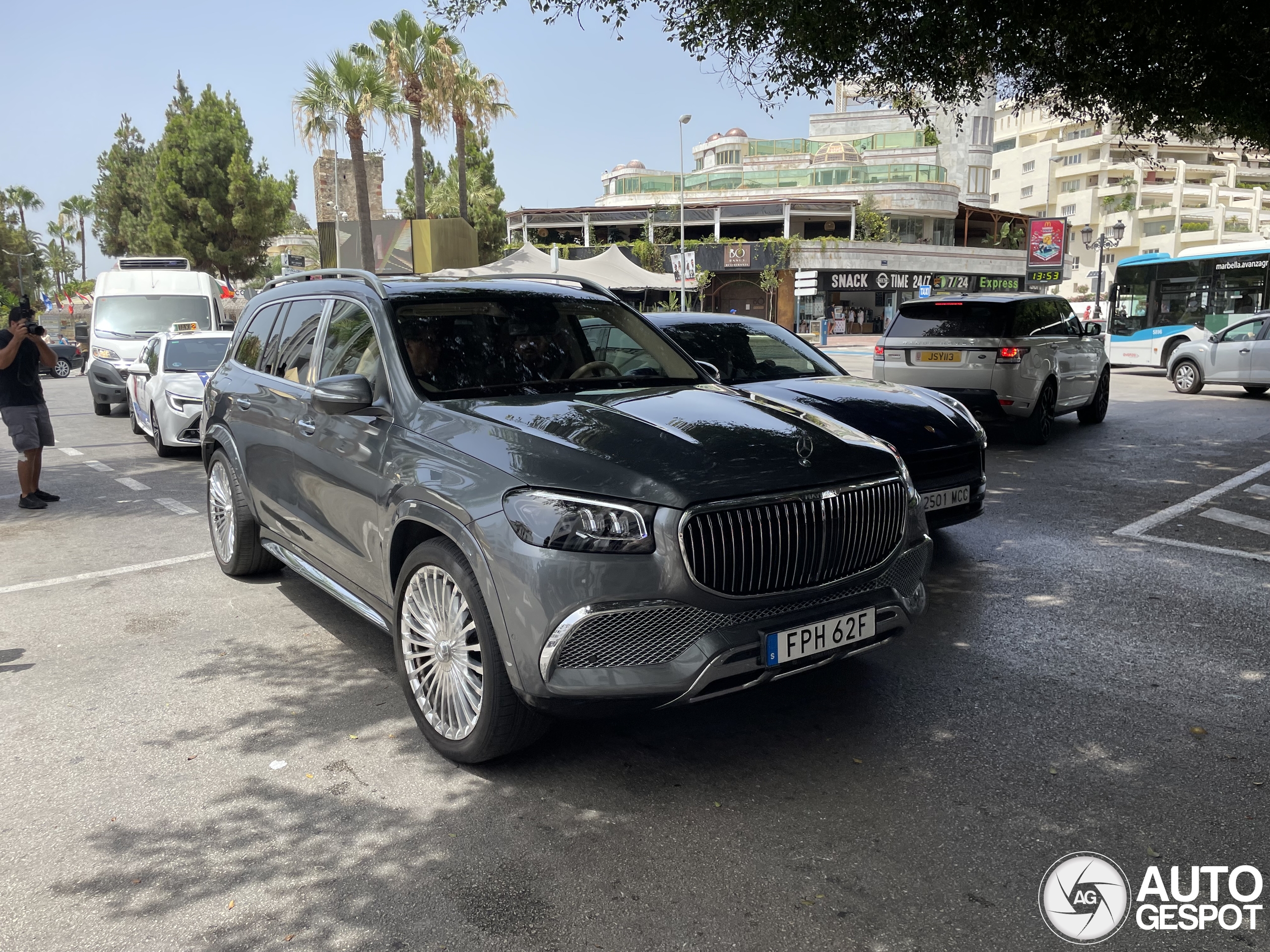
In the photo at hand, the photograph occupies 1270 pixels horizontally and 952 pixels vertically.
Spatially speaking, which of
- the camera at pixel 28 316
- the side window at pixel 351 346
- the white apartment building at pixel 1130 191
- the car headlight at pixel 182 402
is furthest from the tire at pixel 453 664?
the white apartment building at pixel 1130 191

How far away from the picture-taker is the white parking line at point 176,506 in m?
8.87

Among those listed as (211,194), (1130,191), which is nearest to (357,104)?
(211,194)

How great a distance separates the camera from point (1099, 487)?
30.2ft

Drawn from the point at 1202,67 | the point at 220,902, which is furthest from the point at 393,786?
the point at 1202,67

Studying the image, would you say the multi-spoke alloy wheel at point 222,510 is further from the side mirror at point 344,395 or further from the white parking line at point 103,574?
the side mirror at point 344,395

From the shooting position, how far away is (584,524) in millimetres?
3230

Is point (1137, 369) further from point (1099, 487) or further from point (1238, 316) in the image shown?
point (1099, 487)

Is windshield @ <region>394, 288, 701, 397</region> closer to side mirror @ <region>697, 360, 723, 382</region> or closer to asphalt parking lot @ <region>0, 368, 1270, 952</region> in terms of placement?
side mirror @ <region>697, 360, 723, 382</region>

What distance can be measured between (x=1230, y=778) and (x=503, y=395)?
309 centimetres

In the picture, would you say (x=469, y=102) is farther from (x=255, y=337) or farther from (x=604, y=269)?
(x=255, y=337)

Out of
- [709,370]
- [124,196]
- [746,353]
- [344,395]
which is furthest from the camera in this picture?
[124,196]

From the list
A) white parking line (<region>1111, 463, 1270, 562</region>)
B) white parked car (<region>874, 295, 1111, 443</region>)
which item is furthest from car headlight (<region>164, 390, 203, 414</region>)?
white parking line (<region>1111, 463, 1270, 562</region>)

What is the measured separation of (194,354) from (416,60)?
2485cm

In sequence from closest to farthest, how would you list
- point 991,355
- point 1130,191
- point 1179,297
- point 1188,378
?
point 991,355 → point 1188,378 → point 1179,297 → point 1130,191
